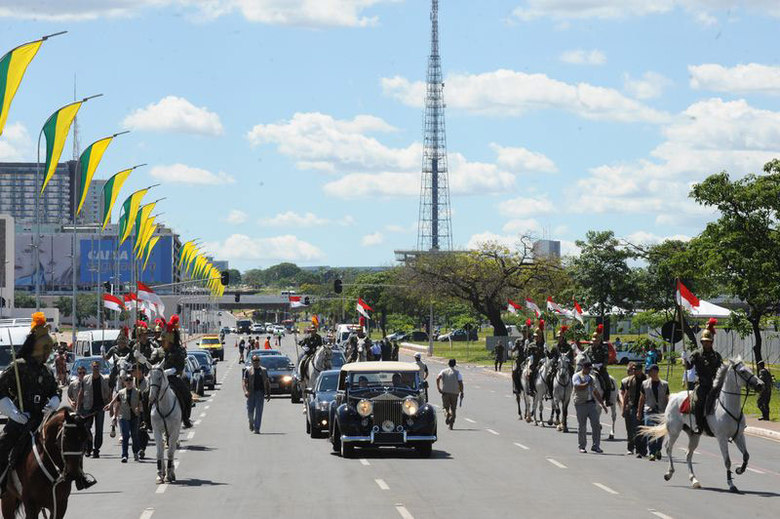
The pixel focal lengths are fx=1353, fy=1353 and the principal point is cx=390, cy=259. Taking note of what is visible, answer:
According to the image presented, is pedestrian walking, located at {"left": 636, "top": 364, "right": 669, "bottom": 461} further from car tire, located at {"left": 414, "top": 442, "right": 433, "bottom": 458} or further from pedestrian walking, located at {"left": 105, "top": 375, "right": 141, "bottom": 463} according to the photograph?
pedestrian walking, located at {"left": 105, "top": 375, "right": 141, "bottom": 463}

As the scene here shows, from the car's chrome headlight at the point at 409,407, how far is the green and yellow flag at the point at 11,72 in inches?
556

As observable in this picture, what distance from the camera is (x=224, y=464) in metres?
25.0

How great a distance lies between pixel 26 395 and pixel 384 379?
12.4 metres

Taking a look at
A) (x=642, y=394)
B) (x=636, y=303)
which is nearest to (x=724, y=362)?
(x=642, y=394)

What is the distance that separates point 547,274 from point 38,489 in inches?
3411

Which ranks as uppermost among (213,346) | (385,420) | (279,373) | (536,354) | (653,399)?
(536,354)

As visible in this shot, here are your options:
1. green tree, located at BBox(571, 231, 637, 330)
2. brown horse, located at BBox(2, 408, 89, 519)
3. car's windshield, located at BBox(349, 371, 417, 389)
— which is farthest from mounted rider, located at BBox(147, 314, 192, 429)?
green tree, located at BBox(571, 231, 637, 330)

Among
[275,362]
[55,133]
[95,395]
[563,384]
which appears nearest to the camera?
[95,395]

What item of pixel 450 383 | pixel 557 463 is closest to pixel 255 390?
pixel 450 383

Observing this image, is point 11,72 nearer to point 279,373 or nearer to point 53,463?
point 279,373

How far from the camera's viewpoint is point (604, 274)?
83.6 m

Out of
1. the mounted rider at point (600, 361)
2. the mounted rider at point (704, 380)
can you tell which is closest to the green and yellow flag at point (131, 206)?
the mounted rider at point (600, 361)

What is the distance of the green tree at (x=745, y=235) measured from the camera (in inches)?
1997

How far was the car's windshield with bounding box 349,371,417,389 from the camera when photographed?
26266 mm
